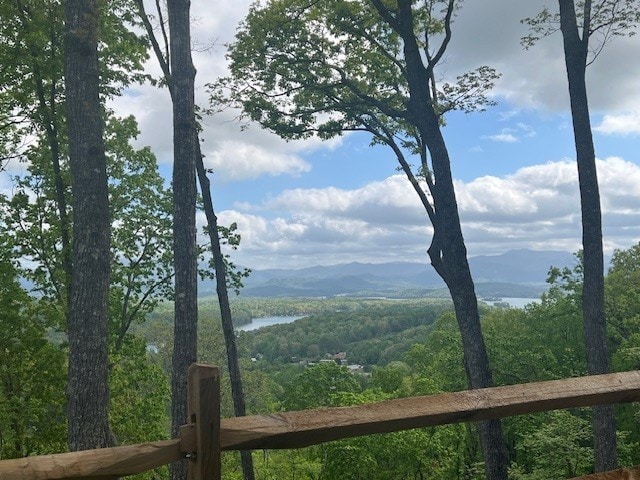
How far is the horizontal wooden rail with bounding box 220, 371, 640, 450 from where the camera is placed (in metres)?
1.88

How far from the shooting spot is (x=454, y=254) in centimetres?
877

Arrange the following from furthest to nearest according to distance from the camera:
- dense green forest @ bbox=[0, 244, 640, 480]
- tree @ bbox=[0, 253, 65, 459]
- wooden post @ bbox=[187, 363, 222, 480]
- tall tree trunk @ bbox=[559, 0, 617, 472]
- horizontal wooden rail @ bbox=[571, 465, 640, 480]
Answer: dense green forest @ bbox=[0, 244, 640, 480], tree @ bbox=[0, 253, 65, 459], tall tree trunk @ bbox=[559, 0, 617, 472], horizontal wooden rail @ bbox=[571, 465, 640, 480], wooden post @ bbox=[187, 363, 222, 480]

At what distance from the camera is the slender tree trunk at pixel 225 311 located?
485 inches

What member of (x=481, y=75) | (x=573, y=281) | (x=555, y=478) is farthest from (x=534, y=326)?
(x=481, y=75)

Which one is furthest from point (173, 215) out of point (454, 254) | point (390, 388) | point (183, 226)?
point (390, 388)

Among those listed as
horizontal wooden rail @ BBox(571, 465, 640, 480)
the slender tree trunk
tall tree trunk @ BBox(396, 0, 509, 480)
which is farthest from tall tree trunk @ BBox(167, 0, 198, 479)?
horizontal wooden rail @ BBox(571, 465, 640, 480)

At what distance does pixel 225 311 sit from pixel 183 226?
16.8 feet

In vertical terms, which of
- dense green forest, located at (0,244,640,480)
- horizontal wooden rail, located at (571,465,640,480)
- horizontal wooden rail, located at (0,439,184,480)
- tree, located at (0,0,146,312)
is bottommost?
dense green forest, located at (0,244,640,480)

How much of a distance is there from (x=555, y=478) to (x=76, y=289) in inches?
604

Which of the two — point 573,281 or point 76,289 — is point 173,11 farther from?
point 573,281

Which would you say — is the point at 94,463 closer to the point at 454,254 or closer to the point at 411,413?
the point at 411,413

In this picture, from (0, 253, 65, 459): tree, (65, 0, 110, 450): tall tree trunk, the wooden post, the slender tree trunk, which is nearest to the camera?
the wooden post

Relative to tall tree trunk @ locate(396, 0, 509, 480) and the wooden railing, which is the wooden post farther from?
tall tree trunk @ locate(396, 0, 509, 480)

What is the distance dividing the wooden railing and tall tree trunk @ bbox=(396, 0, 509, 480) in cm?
658
